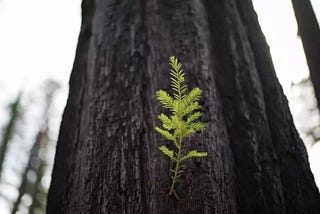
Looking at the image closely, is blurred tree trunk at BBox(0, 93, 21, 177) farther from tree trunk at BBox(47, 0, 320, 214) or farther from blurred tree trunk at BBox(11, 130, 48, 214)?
tree trunk at BBox(47, 0, 320, 214)

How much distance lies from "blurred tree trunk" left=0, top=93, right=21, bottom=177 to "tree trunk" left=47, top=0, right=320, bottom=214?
1304 cm

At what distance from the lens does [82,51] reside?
6.68ft

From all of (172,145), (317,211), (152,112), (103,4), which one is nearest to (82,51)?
(103,4)

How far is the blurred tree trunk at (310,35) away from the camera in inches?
86.3

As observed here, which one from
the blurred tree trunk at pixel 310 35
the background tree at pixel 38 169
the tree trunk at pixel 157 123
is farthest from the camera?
the background tree at pixel 38 169

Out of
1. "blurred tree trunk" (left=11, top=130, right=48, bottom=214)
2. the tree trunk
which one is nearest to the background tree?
"blurred tree trunk" (left=11, top=130, right=48, bottom=214)

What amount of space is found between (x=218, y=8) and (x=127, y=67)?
2.94ft

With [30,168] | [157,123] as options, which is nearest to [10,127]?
[30,168]

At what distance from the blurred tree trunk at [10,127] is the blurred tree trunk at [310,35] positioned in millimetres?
13301

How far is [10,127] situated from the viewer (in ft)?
47.2

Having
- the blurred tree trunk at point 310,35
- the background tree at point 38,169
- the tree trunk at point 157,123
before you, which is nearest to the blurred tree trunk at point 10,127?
the background tree at point 38,169

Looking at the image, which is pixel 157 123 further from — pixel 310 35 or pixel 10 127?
pixel 10 127

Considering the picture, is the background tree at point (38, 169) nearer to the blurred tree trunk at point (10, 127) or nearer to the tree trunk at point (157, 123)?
the blurred tree trunk at point (10, 127)

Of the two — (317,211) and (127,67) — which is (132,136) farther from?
(317,211)
